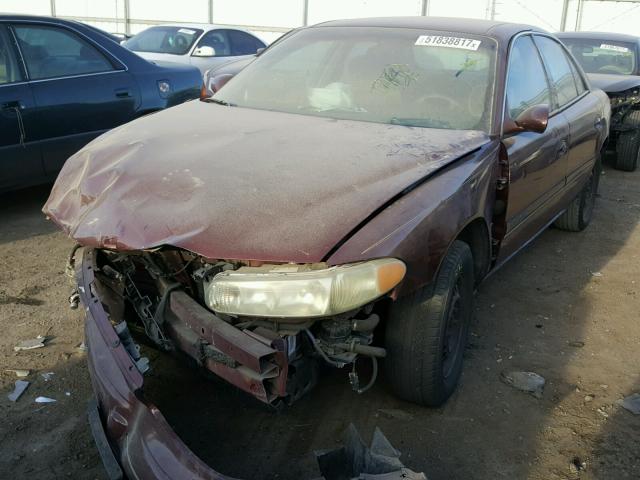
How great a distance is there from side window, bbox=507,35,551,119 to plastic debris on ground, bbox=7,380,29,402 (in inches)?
105

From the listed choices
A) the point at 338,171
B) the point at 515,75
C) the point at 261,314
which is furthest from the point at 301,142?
the point at 515,75

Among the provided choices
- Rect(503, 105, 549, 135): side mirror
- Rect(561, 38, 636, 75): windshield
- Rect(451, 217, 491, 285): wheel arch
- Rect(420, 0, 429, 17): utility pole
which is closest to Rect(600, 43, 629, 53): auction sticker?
Rect(561, 38, 636, 75): windshield

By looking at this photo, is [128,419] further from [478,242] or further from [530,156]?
[530,156]

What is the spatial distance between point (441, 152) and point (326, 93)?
3.21 feet

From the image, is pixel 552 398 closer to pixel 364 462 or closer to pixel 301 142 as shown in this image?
pixel 364 462

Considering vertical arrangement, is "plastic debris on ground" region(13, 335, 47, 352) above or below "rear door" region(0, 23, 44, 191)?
below

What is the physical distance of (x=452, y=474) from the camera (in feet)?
8.14

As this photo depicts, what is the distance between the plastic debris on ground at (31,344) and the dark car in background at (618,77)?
239 inches

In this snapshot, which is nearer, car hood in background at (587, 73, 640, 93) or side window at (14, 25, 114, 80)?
side window at (14, 25, 114, 80)

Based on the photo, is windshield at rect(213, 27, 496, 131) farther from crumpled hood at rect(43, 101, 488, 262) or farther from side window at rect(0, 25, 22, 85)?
side window at rect(0, 25, 22, 85)

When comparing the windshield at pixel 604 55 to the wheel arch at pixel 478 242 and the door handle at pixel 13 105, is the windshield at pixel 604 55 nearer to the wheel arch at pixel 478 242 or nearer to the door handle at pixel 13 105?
the wheel arch at pixel 478 242

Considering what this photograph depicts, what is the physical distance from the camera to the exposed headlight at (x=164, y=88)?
5.78 m

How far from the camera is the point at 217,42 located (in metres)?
9.97

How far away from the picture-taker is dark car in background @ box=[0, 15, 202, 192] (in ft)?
15.5
